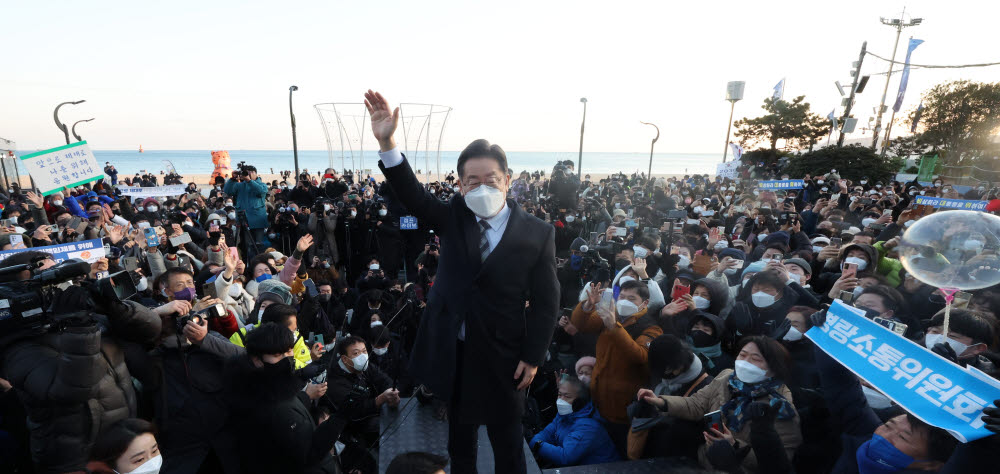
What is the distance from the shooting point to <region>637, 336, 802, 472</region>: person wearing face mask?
2.16m

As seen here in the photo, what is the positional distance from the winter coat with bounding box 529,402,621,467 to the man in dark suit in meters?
1.34

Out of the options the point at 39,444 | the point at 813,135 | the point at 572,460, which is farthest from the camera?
the point at 813,135

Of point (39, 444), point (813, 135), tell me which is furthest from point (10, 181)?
point (813, 135)

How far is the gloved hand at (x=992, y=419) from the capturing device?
4.75ft

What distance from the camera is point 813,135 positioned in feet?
100

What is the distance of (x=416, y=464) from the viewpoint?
193cm

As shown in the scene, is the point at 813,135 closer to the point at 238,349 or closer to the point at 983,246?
the point at 983,246

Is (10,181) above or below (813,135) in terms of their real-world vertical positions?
below

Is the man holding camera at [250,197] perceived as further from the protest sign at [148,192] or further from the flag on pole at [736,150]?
the flag on pole at [736,150]

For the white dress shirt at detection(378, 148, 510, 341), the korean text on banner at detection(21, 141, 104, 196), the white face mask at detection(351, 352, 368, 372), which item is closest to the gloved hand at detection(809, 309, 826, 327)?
the white dress shirt at detection(378, 148, 510, 341)

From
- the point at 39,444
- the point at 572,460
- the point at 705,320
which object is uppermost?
the point at 705,320

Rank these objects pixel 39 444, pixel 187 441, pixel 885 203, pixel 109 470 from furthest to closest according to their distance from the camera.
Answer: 1. pixel 885 203
2. pixel 187 441
3. pixel 39 444
4. pixel 109 470

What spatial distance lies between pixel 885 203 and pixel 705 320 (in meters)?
9.58

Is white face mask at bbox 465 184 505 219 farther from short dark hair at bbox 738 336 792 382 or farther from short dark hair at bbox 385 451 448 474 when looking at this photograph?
short dark hair at bbox 738 336 792 382
